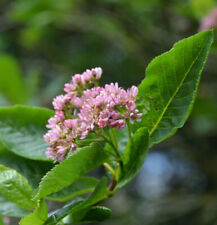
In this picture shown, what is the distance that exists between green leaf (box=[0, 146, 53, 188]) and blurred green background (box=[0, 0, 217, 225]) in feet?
6.82

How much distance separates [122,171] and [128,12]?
9.12 feet

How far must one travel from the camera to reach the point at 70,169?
111 centimetres

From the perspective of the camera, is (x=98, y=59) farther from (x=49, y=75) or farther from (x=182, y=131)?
(x=182, y=131)

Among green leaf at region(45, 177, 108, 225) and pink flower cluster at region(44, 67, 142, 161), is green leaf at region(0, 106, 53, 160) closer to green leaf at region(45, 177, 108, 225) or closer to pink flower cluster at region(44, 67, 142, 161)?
pink flower cluster at region(44, 67, 142, 161)

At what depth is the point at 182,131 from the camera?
404 cm

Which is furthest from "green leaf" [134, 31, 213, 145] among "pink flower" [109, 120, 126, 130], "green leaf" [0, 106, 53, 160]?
"green leaf" [0, 106, 53, 160]

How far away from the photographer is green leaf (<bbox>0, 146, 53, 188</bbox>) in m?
1.36

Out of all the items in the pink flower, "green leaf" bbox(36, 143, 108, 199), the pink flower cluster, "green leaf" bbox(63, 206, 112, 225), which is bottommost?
"green leaf" bbox(63, 206, 112, 225)

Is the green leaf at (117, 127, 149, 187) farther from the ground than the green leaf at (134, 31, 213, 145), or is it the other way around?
the green leaf at (134, 31, 213, 145)

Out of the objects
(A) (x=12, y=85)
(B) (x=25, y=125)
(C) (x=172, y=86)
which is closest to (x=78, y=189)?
(B) (x=25, y=125)

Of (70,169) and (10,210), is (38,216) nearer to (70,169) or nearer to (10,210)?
(70,169)

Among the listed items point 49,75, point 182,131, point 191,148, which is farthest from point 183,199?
point 49,75

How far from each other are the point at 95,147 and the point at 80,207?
18 cm

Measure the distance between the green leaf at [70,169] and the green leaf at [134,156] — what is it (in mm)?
108
